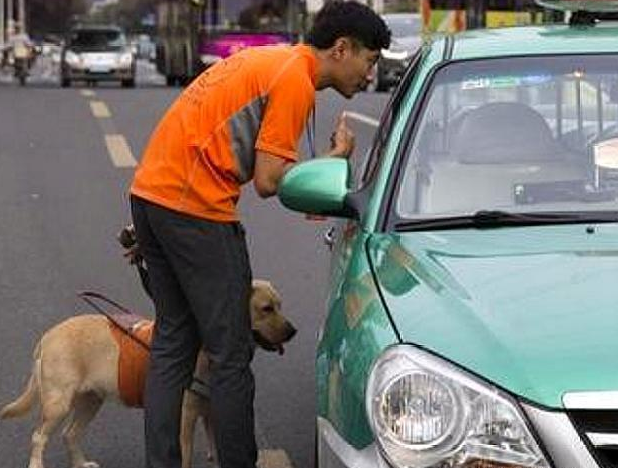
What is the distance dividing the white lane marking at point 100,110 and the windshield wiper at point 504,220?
19.2m

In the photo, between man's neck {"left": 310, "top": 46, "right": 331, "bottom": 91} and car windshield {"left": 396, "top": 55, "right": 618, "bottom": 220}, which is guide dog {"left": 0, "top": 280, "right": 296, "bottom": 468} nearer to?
man's neck {"left": 310, "top": 46, "right": 331, "bottom": 91}

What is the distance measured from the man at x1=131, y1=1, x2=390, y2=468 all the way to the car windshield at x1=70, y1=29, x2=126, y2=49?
3437cm

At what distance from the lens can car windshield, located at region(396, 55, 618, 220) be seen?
4004mm

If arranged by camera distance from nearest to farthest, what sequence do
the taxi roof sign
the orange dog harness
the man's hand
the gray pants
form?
the gray pants, the man's hand, the orange dog harness, the taxi roof sign

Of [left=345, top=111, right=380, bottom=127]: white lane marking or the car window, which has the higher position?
the car window

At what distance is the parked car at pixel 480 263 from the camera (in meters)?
2.81

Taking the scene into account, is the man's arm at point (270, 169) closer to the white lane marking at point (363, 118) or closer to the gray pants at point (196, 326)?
the gray pants at point (196, 326)

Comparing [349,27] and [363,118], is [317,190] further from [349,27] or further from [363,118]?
[363,118]

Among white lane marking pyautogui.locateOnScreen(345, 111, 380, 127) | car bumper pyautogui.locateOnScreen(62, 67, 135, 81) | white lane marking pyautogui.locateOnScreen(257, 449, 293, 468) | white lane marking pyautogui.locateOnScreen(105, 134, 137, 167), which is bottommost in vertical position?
car bumper pyautogui.locateOnScreen(62, 67, 135, 81)

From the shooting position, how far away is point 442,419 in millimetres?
2865

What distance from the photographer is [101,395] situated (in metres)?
5.12

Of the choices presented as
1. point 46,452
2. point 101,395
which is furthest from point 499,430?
point 46,452

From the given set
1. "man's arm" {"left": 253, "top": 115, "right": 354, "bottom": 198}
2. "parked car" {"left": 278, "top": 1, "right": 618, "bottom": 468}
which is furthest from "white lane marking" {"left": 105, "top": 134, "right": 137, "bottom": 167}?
"man's arm" {"left": 253, "top": 115, "right": 354, "bottom": 198}

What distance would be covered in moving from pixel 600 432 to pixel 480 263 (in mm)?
831
